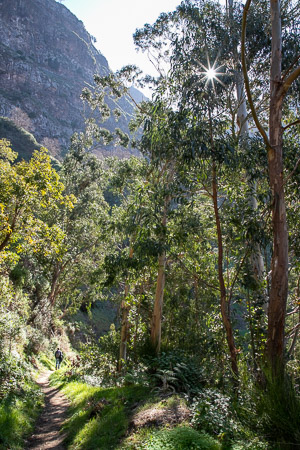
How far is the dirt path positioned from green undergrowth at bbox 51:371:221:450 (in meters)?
0.21

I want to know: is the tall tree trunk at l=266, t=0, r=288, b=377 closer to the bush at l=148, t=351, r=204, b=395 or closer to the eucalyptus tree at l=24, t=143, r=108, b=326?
the bush at l=148, t=351, r=204, b=395

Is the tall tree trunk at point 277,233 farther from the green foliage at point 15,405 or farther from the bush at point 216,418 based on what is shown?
the green foliage at point 15,405

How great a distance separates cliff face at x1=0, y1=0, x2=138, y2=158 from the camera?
7569cm

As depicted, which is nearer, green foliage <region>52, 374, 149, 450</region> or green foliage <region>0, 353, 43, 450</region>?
green foliage <region>52, 374, 149, 450</region>

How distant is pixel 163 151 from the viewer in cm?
604

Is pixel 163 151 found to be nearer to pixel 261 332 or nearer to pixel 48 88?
pixel 261 332

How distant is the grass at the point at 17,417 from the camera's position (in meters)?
4.87

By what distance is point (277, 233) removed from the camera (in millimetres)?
4039

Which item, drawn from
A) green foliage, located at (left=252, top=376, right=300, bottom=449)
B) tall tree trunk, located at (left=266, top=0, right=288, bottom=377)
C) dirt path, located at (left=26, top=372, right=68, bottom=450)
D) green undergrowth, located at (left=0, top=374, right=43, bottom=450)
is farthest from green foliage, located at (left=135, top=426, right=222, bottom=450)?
green undergrowth, located at (left=0, top=374, right=43, bottom=450)

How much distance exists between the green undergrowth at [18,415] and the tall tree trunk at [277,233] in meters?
4.17

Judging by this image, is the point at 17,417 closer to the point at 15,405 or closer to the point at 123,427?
the point at 15,405

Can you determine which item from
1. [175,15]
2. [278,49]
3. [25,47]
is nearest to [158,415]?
[278,49]

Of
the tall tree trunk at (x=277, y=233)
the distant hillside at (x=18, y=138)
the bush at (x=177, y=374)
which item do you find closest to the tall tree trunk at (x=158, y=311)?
the bush at (x=177, y=374)

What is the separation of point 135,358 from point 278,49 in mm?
7481
